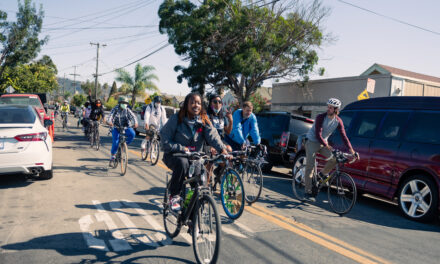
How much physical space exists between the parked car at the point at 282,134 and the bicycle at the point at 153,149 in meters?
3.19

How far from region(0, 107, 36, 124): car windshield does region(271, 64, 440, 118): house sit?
16.5 meters

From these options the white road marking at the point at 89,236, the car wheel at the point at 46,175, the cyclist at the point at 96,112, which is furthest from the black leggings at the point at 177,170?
the cyclist at the point at 96,112

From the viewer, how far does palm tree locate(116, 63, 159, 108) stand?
159 feet

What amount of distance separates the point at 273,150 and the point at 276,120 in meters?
0.91

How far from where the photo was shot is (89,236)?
4.14 metres

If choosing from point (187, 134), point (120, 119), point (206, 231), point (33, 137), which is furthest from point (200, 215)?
point (120, 119)

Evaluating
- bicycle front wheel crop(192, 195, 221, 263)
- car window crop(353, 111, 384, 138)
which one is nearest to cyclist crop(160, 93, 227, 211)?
bicycle front wheel crop(192, 195, 221, 263)

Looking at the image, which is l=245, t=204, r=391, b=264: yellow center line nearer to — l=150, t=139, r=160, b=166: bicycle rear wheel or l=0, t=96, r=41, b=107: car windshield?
l=150, t=139, r=160, b=166: bicycle rear wheel

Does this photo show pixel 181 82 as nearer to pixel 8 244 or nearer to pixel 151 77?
pixel 8 244

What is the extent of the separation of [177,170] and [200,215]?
0.64 m

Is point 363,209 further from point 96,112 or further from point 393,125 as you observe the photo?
point 96,112

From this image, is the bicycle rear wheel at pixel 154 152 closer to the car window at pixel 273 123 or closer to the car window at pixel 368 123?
the car window at pixel 273 123

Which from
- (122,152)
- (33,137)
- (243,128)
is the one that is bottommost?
(122,152)

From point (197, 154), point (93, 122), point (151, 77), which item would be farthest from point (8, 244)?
point (151, 77)
